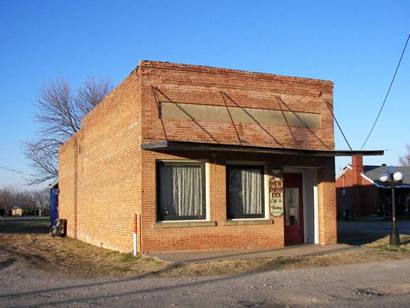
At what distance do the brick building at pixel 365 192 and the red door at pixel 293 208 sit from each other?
3122 centimetres

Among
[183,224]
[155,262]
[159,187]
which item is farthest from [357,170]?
[155,262]

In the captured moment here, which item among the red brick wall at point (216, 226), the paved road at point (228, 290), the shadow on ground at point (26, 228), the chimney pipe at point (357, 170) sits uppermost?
the chimney pipe at point (357, 170)

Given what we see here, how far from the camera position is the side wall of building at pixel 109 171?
17156mm

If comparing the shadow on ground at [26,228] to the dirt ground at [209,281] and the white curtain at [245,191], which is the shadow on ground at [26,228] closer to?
the dirt ground at [209,281]

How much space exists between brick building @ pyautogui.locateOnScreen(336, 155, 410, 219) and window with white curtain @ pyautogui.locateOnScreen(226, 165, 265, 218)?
33.2 metres

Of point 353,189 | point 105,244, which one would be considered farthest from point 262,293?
point 353,189

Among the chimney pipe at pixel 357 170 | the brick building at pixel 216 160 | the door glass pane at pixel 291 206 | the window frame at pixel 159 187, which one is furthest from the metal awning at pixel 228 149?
the chimney pipe at pixel 357 170

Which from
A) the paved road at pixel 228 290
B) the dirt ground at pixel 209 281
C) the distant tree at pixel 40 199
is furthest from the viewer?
the distant tree at pixel 40 199

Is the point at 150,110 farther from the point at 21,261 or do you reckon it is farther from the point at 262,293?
the point at 262,293

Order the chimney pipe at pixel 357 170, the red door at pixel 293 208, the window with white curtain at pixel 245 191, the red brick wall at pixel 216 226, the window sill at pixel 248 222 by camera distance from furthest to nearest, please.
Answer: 1. the chimney pipe at pixel 357 170
2. the red door at pixel 293 208
3. the window with white curtain at pixel 245 191
4. the window sill at pixel 248 222
5. the red brick wall at pixel 216 226

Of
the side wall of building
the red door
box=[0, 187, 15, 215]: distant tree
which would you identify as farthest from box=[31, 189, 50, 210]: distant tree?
the red door

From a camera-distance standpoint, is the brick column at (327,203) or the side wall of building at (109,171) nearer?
the side wall of building at (109,171)

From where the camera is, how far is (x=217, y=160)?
1728cm

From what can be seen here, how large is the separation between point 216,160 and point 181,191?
4.66ft
